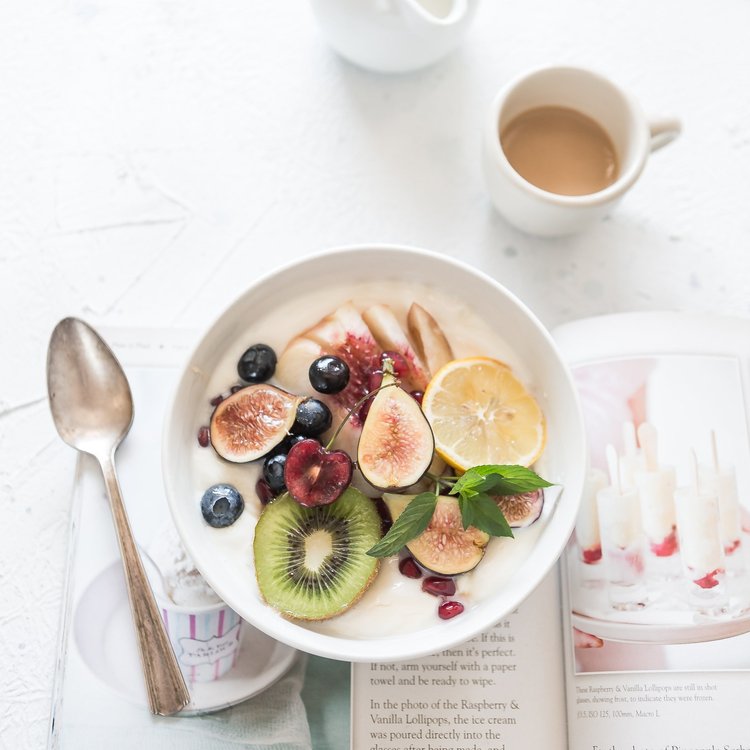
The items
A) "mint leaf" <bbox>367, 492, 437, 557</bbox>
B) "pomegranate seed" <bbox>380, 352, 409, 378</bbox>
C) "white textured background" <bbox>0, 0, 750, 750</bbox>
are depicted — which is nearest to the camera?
"mint leaf" <bbox>367, 492, 437, 557</bbox>

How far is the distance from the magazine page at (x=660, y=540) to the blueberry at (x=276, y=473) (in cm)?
44

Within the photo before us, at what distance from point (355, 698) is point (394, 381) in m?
0.45

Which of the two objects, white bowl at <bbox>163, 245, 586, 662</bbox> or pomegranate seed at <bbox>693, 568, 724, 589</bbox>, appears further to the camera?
pomegranate seed at <bbox>693, 568, 724, 589</bbox>

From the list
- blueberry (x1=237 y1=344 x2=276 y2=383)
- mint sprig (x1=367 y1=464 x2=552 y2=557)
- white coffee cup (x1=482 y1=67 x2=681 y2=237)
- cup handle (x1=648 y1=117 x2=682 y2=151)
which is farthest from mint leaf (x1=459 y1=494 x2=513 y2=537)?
cup handle (x1=648 y1=117 x2=682 y2=151)

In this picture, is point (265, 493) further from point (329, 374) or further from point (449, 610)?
point (449, 610)

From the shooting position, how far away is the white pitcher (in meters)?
1.15

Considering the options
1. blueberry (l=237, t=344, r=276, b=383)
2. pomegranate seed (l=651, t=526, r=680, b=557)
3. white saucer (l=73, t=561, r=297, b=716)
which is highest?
blueberry (l=237, t=344, r=276, b=383)

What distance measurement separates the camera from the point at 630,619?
112 centimetres

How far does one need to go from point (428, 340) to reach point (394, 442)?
0.17 m

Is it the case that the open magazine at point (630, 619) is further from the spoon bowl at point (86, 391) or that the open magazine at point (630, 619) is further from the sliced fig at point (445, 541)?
the spoon bowl at point (86, 391)

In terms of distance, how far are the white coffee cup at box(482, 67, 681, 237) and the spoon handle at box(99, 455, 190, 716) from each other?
2.45ft

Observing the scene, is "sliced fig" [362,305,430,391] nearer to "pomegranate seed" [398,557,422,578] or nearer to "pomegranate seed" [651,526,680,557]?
"pomegranate seed" [398,557,422,578]

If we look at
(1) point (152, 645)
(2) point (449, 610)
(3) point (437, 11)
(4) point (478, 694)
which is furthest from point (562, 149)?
(1) point (152, 645)

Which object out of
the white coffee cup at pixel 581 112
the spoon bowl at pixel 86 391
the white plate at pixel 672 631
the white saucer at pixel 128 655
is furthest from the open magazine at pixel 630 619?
the spoon bowl at pixel 86 391
